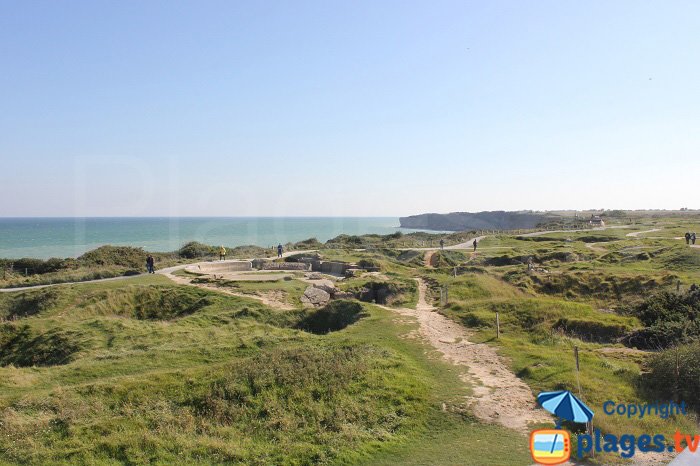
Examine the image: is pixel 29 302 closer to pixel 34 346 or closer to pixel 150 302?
pixel 150 302

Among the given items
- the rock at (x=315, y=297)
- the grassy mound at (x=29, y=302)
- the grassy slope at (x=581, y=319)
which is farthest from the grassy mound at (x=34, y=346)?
the grassy slope at (x=581, y=319)

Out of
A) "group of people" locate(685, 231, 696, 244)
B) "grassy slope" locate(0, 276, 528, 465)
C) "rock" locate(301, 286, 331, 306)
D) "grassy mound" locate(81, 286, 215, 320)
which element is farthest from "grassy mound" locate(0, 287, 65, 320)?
"group of people" locate(685, 231, 696, 244)

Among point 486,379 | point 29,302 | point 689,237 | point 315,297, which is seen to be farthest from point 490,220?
point 486,379

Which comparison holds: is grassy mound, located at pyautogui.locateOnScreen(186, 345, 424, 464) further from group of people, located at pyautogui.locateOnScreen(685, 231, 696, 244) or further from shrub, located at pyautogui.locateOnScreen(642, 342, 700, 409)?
group of people, located at pyautogui.locateOnScreen(685, 231, 696, 244)

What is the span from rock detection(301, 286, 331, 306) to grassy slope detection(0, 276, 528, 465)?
866cm

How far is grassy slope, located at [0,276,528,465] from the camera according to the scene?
10.9 meters

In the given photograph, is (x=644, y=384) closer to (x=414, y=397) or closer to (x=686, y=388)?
(x=686, y=388)

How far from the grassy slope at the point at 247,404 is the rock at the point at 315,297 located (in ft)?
28.4

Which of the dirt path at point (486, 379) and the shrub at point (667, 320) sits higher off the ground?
the shrub at point (667, 320)

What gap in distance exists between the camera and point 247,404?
13531 millimetres

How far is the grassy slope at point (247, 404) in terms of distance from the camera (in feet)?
35.9

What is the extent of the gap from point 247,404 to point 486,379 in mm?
7798

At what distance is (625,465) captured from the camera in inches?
373

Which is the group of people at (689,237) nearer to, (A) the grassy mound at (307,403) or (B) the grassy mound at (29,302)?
(A) the grassy mound at (307,403)
